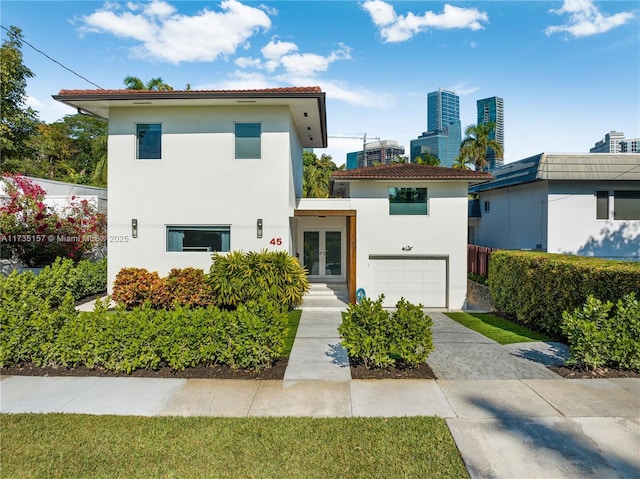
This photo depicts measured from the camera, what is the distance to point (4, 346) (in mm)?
6305

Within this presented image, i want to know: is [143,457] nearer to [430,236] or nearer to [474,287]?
[430,236]

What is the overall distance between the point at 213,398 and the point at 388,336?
2.95 m

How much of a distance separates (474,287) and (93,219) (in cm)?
1493

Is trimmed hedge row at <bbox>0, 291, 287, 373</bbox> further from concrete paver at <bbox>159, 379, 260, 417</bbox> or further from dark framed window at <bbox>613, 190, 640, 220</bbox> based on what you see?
dark framed window at <bbox>613, 190, 640, 220</bbox>

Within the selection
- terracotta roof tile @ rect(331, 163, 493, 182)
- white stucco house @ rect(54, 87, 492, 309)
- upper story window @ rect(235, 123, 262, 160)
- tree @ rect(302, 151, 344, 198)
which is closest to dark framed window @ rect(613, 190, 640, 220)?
terracotta roof tile @ rect(331, 163, 493, 182)

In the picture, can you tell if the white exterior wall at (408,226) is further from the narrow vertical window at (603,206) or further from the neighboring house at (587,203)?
the narrow vertical window at (603,206)

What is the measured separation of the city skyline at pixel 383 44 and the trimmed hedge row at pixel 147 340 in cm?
786

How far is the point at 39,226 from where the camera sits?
518 inches

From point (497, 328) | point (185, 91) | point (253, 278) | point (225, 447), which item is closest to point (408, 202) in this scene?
point (497, 328)

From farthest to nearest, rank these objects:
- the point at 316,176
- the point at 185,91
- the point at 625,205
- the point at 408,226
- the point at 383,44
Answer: the point at 316,176 < the point at 383,44 < the point at 625,205 < the point at 408,226 < the point at 185,91

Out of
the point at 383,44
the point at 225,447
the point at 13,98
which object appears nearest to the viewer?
the point at 225,447

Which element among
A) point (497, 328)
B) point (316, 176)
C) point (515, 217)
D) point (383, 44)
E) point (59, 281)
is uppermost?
point (383, 44)

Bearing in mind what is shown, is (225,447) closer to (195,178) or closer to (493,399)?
(493,399)

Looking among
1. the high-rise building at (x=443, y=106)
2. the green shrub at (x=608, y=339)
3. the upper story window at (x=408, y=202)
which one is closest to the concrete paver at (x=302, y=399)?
the green shrub at (x=608, y=339)
